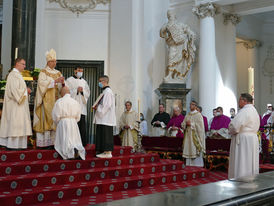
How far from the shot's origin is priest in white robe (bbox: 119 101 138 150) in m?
11.3

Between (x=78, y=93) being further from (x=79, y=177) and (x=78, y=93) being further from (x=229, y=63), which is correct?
(x=229, y=63)

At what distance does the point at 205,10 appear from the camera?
13.5 metres

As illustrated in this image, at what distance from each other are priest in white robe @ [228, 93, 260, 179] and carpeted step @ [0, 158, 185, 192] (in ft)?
6.47

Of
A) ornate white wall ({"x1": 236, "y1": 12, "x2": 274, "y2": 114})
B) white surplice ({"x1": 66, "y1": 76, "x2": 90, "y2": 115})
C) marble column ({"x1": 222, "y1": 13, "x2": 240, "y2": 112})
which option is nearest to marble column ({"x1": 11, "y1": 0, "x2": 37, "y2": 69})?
white surplice ({"x1": 66, "y1": 76, "x2": 90, "y2": 115})

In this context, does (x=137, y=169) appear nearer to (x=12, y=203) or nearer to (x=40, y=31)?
(x=12, y=203)

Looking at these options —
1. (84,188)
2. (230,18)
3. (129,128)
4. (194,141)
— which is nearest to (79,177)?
(84,188)

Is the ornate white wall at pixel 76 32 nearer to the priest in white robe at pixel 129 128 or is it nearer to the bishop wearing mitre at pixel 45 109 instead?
the priest in white robe at pixel 129 128

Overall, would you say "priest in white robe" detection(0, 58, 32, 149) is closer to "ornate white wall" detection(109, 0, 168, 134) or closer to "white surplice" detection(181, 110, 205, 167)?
"white surplice" detection(181, 110, 205, 167)

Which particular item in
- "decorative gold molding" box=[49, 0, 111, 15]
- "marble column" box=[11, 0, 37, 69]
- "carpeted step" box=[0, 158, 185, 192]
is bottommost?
"carpeted step" box=[0, 158, 185, 192]

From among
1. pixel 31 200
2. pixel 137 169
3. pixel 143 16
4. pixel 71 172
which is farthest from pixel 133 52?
pixel 31 200

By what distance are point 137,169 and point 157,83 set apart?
22.9ft

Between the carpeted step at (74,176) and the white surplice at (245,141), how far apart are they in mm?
1988

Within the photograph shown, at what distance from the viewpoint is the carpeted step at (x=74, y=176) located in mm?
5914

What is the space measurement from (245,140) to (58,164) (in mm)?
3417
